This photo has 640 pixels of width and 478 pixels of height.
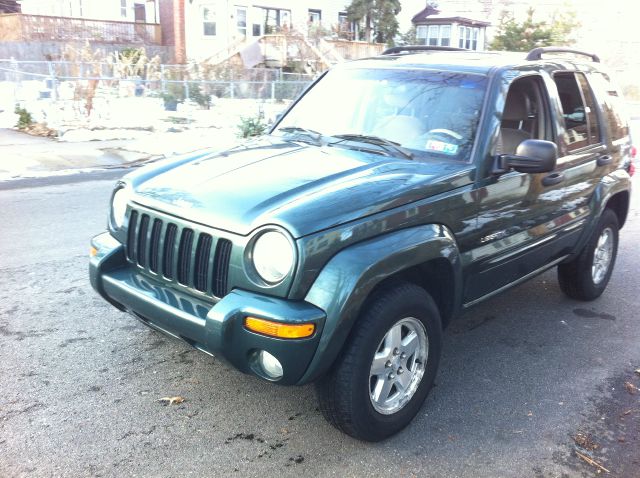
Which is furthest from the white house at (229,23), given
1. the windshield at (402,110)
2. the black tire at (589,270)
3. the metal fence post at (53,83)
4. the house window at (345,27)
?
the windshield at (402,110)

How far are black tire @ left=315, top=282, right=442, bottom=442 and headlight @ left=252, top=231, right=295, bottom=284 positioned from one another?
0.45 metres

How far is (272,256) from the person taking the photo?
2.82 metres

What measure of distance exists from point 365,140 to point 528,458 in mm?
2016

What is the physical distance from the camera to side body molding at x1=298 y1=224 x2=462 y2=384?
2729 millimetres

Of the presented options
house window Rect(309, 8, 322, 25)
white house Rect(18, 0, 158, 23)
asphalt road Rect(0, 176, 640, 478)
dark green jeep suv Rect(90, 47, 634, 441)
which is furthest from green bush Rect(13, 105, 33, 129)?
house window Rect(309, 8, 322, 25)

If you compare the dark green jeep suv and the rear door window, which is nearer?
the dark green jeep suv

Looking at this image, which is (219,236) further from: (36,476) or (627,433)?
(627,433)

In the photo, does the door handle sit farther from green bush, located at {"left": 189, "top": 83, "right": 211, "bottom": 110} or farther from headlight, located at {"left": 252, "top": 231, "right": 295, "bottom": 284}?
green bush, located at {"left": 189, "top": 83, "right": 211, "bottom": 110}

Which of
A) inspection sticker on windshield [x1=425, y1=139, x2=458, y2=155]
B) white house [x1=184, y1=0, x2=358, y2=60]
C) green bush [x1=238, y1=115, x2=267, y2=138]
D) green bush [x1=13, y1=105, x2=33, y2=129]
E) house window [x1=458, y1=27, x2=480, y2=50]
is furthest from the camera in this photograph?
house window [x1=458, y1=27, x2=480, y2=50]

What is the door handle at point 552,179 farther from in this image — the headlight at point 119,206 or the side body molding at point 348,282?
the headlight at point 119,206

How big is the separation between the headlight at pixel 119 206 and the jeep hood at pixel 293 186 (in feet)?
0.38

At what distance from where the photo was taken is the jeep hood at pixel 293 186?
2.89 meters

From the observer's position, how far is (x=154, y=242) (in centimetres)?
326

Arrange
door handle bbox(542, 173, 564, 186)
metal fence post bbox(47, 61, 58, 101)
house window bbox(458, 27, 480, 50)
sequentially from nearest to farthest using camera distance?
door handle bbox(542, 173, 564, 186) < metal fence post bbox(47, 61, 58, 101) < house window bbox(458, 27, 480, 50)
